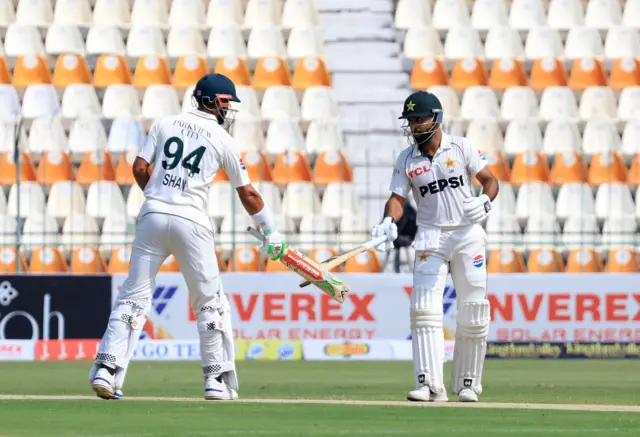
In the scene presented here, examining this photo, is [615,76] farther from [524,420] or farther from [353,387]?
[524,420]

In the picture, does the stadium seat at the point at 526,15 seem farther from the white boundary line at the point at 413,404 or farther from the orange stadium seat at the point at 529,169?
the white boundary line at the point at 413,404

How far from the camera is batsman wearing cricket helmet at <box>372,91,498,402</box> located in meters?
9.11

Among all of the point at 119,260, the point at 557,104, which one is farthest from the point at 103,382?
the point at 557,104

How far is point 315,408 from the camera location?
8.23 meters

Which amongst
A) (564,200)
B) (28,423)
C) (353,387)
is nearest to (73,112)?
(564,200)

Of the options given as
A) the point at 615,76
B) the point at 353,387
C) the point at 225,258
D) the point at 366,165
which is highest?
the point at 615,76

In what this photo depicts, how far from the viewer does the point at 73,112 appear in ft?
67.5

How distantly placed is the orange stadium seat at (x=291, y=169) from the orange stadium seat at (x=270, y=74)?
6.09ft

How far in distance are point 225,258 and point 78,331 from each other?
2.07 metres

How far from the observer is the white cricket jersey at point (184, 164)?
866 cm

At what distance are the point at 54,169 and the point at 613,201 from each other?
7.34 meters

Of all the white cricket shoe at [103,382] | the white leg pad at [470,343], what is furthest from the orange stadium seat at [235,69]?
the white cricket shoe at [103,382]

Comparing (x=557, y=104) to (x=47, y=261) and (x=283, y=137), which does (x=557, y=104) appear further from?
(x=47, y=261)

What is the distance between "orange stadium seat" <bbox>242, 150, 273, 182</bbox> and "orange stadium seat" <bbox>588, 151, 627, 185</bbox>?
442cm
